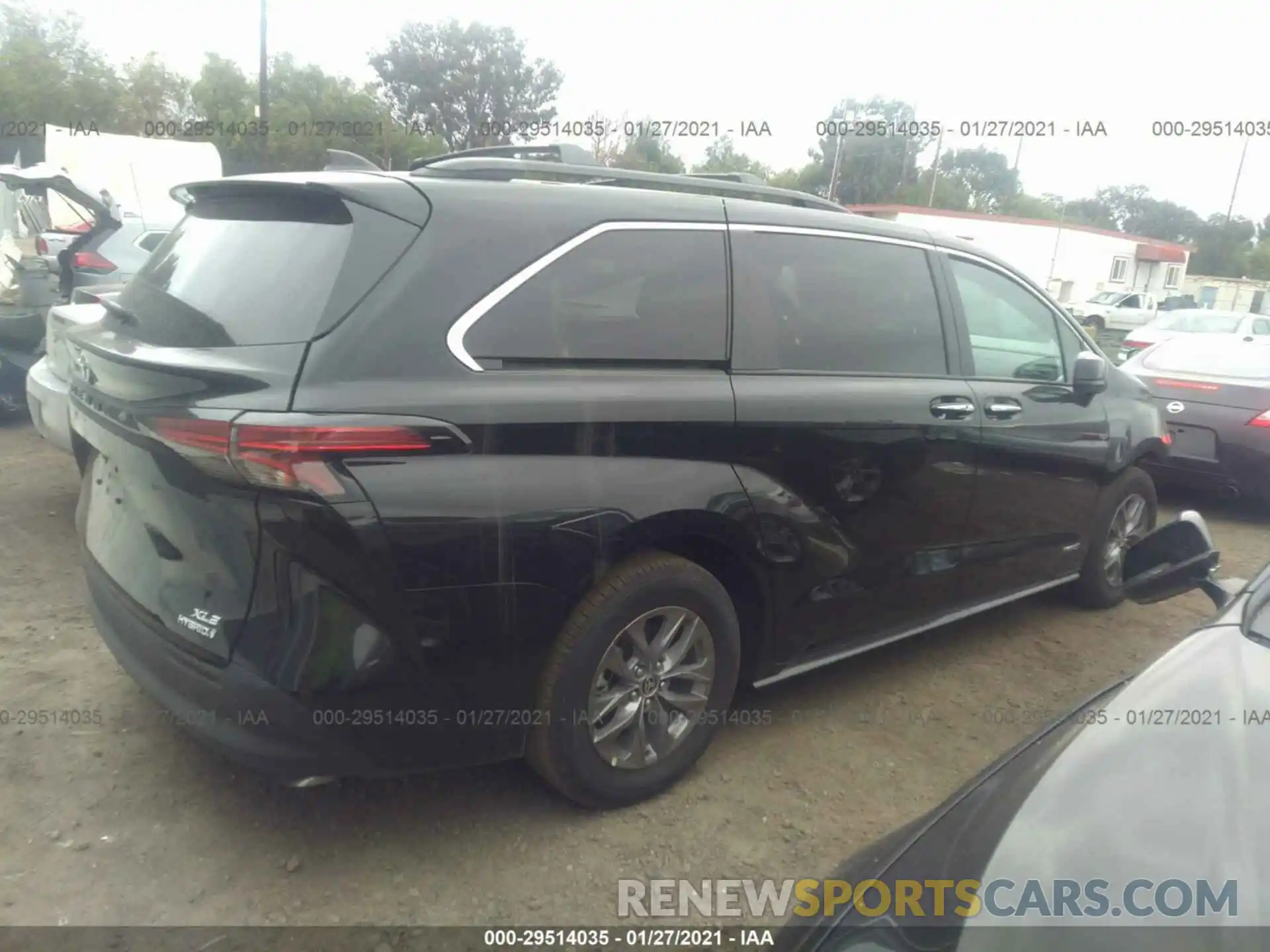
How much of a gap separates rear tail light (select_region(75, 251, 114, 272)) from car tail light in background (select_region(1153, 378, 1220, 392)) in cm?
785

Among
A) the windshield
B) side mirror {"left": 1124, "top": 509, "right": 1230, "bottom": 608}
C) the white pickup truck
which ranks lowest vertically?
the white pickup truck

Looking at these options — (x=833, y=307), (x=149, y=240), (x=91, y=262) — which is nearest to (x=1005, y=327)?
(x=833, y=307)

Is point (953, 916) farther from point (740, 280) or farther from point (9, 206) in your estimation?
point (9, 206)

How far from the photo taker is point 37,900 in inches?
93.9

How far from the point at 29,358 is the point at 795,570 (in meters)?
6.12

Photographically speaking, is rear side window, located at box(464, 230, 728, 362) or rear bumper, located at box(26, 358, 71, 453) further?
rear bumper, located at box(26, 358, 71, 453)

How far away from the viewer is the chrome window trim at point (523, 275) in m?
2.42

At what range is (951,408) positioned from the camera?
355 cm

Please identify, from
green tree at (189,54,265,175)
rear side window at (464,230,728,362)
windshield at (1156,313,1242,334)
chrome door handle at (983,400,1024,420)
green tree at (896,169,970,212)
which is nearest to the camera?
rear side window at (464,230,728,362)

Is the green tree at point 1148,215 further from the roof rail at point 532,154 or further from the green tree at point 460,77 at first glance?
the roof rail at point 532,154

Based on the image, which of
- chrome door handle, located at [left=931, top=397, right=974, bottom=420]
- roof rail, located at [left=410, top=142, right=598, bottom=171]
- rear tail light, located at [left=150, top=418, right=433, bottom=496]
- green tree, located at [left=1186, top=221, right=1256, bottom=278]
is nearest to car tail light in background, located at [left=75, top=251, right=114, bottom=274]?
roof rail, located at [left=410, top=142, right=598, bottom=171]

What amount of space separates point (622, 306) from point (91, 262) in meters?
6.08

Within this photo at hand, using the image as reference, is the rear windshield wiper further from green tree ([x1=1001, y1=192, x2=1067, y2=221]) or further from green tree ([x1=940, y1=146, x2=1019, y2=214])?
green tree ([x1=940, y1=146, x2=1019, y2=214])

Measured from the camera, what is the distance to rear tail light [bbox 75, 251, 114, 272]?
7121 millimetres
